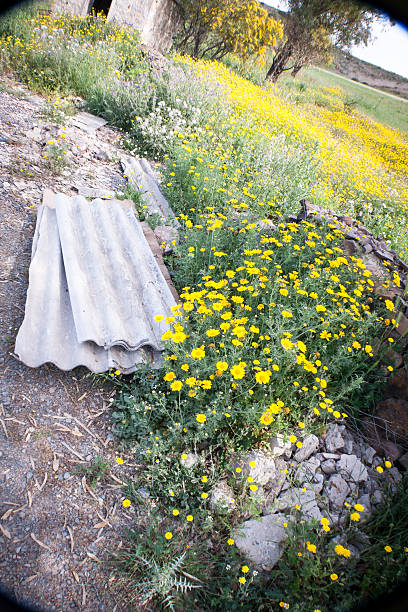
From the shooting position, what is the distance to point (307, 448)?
2312mm

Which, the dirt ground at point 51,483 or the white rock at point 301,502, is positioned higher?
the white rock at point 301,502

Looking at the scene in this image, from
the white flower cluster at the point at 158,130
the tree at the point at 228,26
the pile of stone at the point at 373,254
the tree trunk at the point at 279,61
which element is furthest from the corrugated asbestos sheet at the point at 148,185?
the tree trunk at the point at 279,61

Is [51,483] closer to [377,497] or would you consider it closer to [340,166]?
[377,497]

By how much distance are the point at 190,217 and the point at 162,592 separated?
12.9 feet

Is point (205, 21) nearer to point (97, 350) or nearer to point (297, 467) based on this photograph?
point (97, 350)

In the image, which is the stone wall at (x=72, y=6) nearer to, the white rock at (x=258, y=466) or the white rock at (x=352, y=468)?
the white rock at (x=258, y=466)

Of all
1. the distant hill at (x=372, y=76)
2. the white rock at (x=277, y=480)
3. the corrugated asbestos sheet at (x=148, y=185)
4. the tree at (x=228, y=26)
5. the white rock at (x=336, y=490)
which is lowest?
the white rock at (x=277, y=480)

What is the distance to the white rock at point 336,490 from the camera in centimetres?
209

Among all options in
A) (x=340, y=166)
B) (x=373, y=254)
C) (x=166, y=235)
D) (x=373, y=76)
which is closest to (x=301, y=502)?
(x=373, y=254)

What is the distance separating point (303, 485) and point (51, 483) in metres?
1.60

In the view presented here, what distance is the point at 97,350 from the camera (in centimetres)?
258

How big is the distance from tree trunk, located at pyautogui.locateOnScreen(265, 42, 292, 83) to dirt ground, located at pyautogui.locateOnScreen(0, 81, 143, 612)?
16.9 meters

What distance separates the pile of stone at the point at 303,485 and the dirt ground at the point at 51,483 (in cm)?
70

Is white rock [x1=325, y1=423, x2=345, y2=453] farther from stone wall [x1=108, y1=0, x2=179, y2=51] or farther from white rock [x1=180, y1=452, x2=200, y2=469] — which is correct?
stone wall [x1=108, y1=0, x2=179, y2=51]
